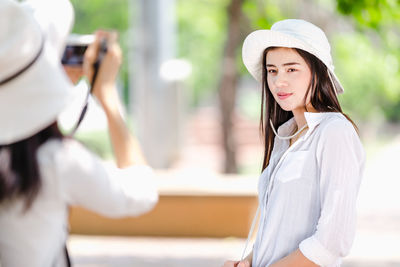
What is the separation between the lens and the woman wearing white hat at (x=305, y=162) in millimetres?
1848

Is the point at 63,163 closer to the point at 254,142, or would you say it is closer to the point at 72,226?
the point at 72,226

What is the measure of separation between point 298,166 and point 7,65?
81 cm

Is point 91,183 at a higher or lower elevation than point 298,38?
lower

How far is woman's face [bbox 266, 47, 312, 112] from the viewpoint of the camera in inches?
79.4

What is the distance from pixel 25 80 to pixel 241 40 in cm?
1593

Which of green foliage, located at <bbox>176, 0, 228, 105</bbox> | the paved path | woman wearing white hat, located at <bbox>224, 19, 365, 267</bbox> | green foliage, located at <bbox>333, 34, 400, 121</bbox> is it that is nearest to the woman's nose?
woman wearing white hat, located at <bbox>224, 19, 365, 267</bbox>

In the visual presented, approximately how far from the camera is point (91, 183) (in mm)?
1668

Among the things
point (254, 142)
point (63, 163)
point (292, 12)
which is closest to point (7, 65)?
point (63, 163)

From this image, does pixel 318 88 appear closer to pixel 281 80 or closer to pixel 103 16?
pixel 281 80

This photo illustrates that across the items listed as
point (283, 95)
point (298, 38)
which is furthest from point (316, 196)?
point (298, 38)

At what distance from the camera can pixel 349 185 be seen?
1.84 m

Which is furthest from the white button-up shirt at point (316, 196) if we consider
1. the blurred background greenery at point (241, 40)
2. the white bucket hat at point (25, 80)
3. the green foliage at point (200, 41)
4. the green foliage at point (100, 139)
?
the green foliage at point (100, 139)

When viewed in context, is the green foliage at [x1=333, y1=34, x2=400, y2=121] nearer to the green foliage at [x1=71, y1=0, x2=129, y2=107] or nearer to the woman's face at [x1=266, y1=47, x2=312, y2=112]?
the green foliage at [x1=71, y1=0, x2=129, y2=107]

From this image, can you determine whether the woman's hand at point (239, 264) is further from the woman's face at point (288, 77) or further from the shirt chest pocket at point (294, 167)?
the woman's face at point (288, 77)
